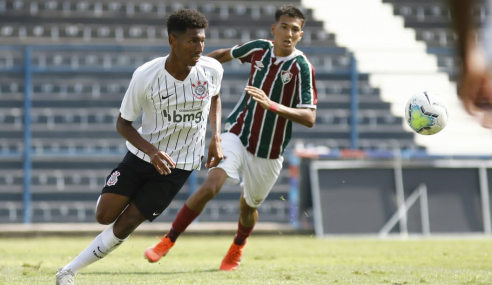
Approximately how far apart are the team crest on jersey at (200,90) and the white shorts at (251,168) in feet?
4.43

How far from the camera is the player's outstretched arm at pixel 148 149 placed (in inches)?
184

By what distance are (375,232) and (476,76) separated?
33.0 feet

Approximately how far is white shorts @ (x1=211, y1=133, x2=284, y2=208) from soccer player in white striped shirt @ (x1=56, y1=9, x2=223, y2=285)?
1.25 m

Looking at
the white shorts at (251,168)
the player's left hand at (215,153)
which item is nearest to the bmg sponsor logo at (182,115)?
the player's left hand at (215,153)

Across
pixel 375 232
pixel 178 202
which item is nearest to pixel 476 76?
pixel 375 232

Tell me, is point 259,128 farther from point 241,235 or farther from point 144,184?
point 144,184

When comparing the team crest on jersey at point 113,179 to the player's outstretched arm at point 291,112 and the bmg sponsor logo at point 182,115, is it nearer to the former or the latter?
the bmg sponsor logo at point 182,115

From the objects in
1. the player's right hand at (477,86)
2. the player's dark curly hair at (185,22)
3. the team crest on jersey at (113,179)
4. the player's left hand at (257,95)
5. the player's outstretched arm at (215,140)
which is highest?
the player's dark curly hair at (185,22)

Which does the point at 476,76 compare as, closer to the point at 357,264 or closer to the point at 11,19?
the point at 357,264

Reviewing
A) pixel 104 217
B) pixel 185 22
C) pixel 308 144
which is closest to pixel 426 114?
pixel 185 22

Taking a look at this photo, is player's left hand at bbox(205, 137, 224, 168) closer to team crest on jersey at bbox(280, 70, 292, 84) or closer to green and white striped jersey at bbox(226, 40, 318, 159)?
green and white striped jersey at bbox(226, 40, 318, 159)

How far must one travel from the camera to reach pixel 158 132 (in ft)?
16.9

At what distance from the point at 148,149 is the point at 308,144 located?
29.5 feet

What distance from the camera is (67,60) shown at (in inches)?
527
